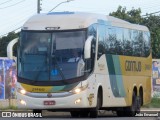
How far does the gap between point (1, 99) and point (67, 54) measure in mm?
13533

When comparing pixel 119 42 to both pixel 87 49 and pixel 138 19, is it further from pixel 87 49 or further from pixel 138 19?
pixel 138 19

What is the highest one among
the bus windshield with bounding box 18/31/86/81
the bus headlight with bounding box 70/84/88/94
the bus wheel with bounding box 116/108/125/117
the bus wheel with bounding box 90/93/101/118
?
the bus windshield with bounding box 18/31/86/81

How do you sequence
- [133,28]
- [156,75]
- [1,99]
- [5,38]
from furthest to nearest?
1. [5,38]
2. [156,75]
3. [1,99]
4. [133,28]

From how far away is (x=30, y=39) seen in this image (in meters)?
23.0

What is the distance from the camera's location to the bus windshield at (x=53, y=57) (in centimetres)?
2236

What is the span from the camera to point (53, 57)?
22531mm

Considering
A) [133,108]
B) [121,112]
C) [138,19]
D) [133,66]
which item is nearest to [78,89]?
[133,66]

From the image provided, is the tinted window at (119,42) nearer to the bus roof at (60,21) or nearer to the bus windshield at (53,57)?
the bus roof at (60,21)

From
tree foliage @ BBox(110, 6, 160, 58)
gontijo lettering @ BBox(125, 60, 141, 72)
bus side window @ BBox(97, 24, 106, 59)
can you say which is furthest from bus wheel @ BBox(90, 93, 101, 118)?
tree foliage @ BBox(110, 6, 160, 58)

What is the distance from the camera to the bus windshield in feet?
73.4

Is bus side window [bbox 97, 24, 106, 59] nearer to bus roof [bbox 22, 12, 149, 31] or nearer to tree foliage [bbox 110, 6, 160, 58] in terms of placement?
bus roof [bbox 22, 12, 149, 31]

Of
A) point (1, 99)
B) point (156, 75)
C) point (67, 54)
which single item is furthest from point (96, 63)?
point (156, 75)

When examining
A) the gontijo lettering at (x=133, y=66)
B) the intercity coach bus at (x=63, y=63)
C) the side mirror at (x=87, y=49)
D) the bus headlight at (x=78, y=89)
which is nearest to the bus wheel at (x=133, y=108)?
the gontijo lettering at (x=133, y=66)

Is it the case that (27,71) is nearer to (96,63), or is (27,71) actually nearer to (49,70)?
(49,70)
